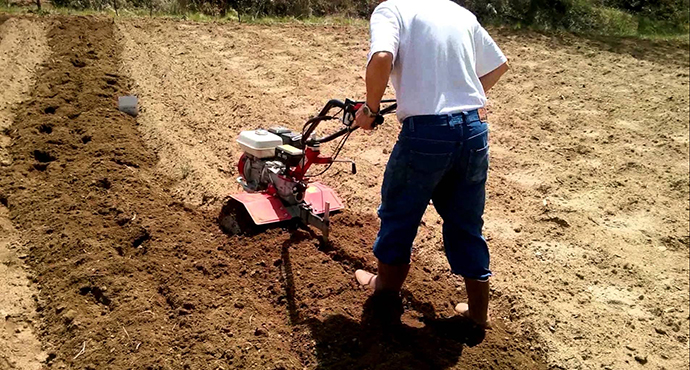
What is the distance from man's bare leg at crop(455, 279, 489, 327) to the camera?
3.64 metres

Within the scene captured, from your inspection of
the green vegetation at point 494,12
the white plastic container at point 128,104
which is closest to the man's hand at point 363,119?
the white plastic container at point 128,104

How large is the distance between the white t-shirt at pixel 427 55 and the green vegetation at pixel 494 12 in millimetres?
9941

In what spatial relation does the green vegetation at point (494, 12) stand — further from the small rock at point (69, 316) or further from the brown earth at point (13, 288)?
the small rock at point (69, 316)

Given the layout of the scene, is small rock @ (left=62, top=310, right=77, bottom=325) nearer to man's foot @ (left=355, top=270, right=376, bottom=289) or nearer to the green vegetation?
man's foot @ (left=355, top=270, right=376, bottom=289)

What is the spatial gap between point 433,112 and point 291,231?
171cm

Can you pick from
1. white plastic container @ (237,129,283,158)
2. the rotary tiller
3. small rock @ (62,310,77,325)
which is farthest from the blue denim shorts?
small rock @ (62,310,77,325)

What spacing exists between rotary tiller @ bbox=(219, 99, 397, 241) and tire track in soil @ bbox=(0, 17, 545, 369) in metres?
0.14

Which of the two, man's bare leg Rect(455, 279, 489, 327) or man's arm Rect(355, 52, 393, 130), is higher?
man's arm Rect(355, 52, 393, 130)

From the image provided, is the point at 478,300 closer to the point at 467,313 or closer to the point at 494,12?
the point at 467,313

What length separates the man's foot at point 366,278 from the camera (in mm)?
3984

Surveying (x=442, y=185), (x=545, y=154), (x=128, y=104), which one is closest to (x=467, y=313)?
(x=442, y=185)

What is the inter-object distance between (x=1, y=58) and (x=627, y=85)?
8316 millimetres

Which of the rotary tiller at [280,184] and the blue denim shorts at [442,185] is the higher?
the blue denim shorts at [442,185]

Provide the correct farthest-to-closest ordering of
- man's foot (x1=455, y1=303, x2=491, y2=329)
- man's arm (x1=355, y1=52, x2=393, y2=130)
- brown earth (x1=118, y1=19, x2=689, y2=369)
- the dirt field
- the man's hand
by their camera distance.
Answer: brown earth (x1=118, y1=19, x2=689, y2=369) → man's foot (x1=455, y1=303, x2=491, y2=329) → the dirt field → the man's hand → man's arm (x1=355, y1=52, x2=393, y2=130)
